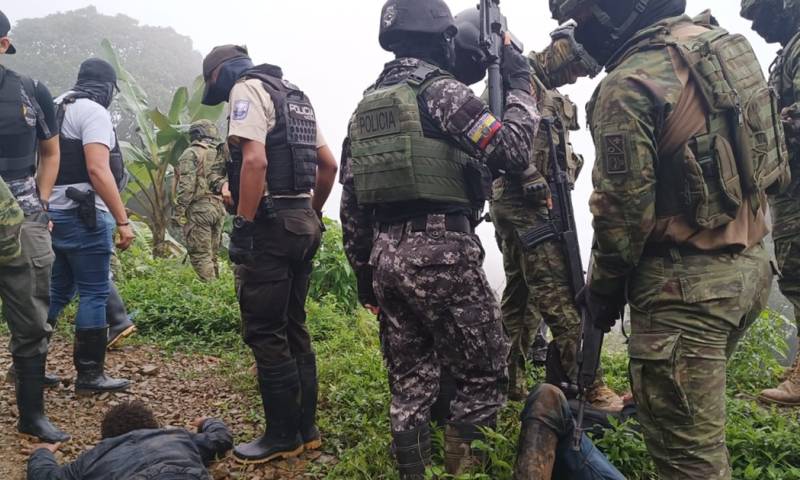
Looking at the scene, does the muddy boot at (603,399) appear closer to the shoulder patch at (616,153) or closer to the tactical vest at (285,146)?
the shoulder patch at (616,153)

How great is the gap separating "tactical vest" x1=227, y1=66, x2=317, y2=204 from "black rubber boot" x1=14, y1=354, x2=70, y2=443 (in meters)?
1.47

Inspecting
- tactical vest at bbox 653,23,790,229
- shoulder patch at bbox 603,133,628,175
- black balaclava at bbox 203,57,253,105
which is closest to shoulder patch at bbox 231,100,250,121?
black balaclava at bbox 203,57,253,105

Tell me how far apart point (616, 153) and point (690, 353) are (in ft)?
2.29

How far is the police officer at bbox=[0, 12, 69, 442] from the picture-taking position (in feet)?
9.89

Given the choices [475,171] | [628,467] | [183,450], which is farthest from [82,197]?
[628,467]

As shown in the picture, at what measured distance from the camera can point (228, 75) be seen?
3.15 metres

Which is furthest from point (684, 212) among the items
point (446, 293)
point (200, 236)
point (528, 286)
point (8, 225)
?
point (200, 236)

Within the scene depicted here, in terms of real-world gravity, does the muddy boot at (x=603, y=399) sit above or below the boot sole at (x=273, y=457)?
above

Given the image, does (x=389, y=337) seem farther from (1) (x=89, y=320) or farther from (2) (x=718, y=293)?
(1) (x=89, y=320)

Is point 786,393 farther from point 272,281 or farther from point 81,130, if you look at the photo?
point 81,130

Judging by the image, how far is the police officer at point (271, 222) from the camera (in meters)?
2.86

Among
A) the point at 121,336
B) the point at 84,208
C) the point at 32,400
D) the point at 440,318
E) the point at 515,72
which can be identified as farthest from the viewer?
the point at 121,336

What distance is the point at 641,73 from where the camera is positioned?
1866mm

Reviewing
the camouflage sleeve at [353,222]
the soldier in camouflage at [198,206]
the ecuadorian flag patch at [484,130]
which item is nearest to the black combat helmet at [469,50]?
the ecuadorian flag patch at [484,130]
